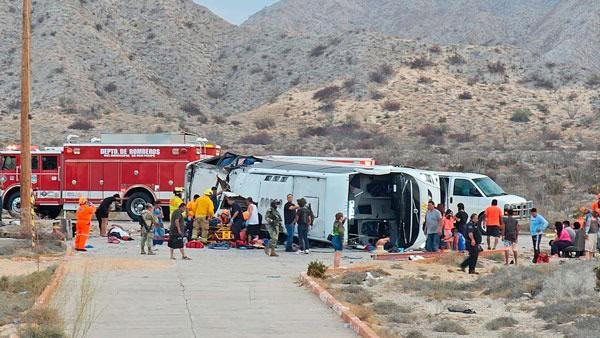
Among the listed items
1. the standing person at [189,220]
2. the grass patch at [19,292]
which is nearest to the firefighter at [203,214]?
the standing person at [189,220]

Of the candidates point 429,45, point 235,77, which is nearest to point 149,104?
point 235,77

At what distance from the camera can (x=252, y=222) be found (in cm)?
3083

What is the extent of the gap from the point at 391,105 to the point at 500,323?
6573cm

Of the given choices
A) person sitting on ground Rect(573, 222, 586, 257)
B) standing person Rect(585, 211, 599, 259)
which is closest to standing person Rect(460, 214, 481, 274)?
standing person Rect(585, 211, 599, 259)

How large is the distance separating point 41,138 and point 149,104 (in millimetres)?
16761

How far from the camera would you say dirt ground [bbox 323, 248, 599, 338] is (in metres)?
16.3

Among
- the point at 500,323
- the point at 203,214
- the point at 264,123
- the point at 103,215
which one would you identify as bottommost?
the point at 500,323

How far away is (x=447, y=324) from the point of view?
16297 millimetres

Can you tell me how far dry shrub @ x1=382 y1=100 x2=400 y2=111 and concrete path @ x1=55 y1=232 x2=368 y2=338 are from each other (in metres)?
54.2

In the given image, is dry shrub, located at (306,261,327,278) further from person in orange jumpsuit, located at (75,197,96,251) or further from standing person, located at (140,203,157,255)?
person in orange jumpsuit, located at (75,197,96,251)

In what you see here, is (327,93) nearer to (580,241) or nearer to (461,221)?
(461,221)

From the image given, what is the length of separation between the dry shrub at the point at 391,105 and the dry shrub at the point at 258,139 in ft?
33.0

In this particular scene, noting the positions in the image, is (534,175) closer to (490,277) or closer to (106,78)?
(490,277)

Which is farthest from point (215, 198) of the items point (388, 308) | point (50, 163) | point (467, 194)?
point (388, 308)
